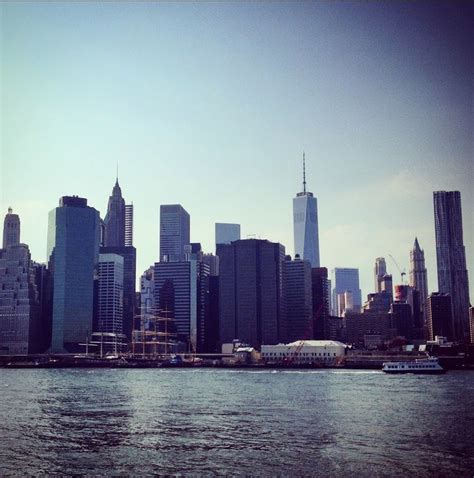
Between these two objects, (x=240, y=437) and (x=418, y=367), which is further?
(x=418, y=367)

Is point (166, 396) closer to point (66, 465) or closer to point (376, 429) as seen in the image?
point (376, 429)

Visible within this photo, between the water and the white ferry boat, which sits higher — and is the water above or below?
above

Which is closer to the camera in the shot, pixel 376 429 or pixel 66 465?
pixel 66 465

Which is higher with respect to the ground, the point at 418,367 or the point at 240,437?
the point at 240,437

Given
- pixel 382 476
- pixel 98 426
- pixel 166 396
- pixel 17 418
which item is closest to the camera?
pixel 382 476

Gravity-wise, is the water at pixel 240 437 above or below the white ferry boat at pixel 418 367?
above

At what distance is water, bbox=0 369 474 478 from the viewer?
148 ft

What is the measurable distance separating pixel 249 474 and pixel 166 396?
63459 mm

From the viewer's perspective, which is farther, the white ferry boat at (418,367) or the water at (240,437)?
the white ferry boat at (418,367)

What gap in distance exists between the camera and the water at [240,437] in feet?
148

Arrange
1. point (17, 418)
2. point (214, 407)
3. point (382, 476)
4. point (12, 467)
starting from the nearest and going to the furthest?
point (382, 476) → point (12, 467) → point (17, 418) → point (214, 407)

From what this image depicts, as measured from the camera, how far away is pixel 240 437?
186ft

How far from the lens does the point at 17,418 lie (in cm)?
7150

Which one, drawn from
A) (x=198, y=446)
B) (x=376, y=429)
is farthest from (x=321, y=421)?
(x=198, y=446)
